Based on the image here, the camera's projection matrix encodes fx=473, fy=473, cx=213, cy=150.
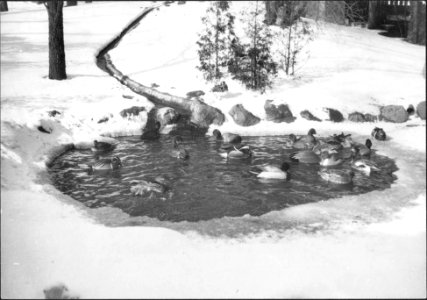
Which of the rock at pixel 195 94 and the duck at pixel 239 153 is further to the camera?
the rock at pixel 195 94

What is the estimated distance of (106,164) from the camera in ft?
31.9

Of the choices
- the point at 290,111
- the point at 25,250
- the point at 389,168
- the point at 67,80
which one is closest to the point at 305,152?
the point at 389,168

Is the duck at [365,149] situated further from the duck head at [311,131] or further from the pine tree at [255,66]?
the pine tree at [255,66]

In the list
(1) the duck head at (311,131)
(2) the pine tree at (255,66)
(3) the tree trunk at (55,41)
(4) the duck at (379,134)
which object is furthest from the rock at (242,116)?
(3) the tree trunk at (55,41)

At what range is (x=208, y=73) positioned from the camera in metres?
15.1

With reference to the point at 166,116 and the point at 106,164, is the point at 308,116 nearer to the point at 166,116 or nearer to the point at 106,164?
the point at 166,116

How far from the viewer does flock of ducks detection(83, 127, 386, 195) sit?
30.0 ft

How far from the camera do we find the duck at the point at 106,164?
9.70 m

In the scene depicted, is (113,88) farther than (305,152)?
Yes

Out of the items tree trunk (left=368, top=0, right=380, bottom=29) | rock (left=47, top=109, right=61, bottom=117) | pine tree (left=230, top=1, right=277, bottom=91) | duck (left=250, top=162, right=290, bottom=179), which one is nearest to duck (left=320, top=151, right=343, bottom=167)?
duck (left=250, top=162, right=290, bottom=179)

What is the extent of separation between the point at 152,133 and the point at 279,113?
356 cm

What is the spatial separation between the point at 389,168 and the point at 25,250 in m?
7.27

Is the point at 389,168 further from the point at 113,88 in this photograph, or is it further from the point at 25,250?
the point at 113,88

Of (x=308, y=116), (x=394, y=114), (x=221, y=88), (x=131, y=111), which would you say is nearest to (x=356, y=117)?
(x=394, y=114)
